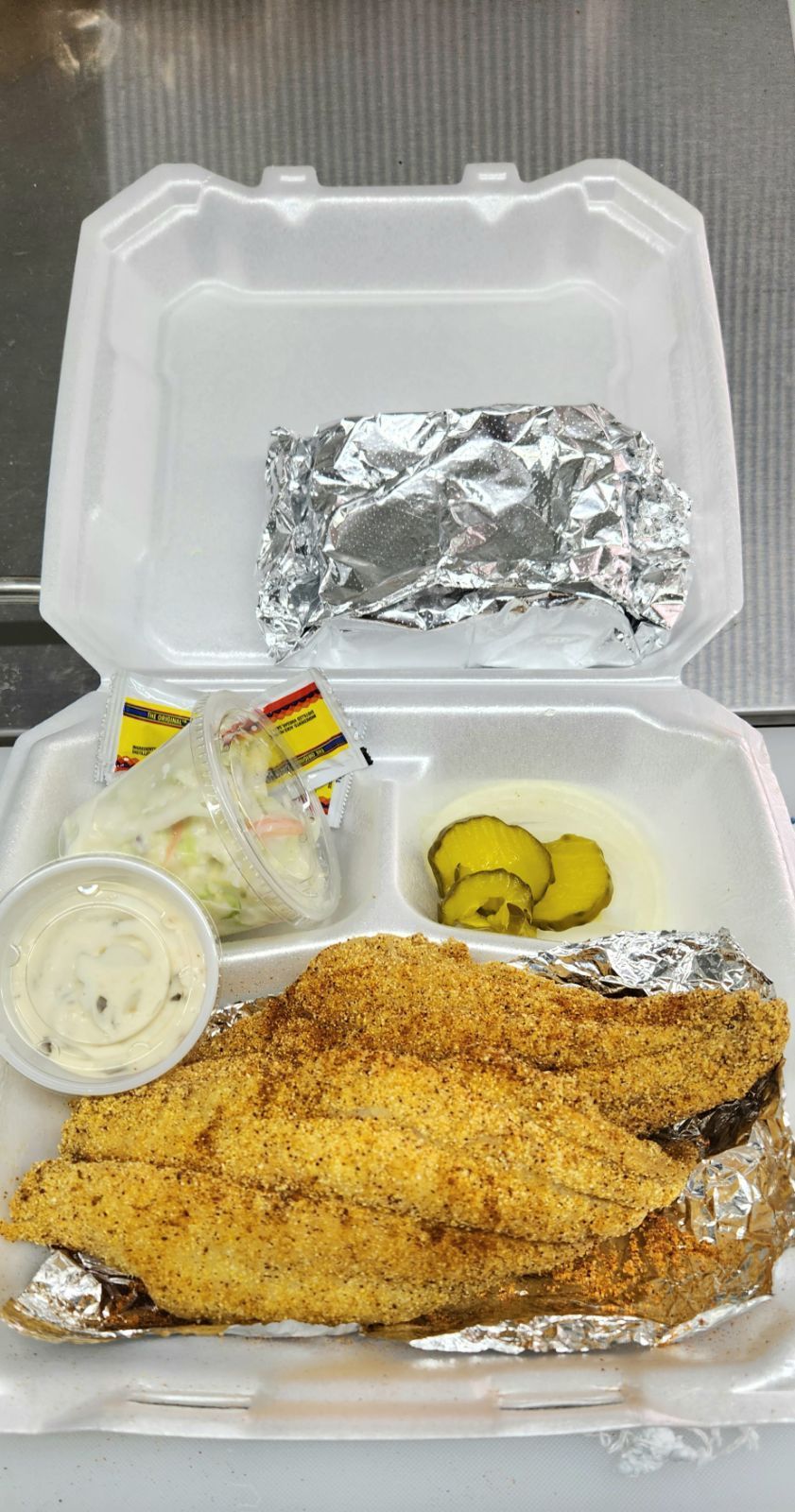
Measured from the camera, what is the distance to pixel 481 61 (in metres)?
1.99

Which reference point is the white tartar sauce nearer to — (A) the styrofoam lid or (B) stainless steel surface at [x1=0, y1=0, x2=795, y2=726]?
(A) the styrofoam lid

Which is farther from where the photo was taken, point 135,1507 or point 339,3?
point 339,3

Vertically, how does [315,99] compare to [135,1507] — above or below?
above

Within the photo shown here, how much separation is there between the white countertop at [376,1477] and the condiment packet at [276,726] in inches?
29.6

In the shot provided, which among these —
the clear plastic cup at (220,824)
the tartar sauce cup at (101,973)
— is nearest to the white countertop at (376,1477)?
the tartar sauce cup at (101,973)

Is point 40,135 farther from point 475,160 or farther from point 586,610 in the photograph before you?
point 586,610

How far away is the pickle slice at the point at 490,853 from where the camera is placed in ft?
4.41

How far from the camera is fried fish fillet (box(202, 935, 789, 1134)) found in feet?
3.54

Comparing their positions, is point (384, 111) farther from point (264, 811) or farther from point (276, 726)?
point (264, 811)

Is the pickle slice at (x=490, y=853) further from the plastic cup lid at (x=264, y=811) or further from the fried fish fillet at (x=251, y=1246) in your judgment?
the fried fish fillet at (x=251, y=1246)

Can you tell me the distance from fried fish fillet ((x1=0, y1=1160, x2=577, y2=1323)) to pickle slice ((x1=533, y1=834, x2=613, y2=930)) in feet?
1.54

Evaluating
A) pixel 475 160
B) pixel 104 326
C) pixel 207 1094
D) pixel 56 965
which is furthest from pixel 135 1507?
pixel 475 160

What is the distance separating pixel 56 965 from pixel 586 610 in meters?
0.81

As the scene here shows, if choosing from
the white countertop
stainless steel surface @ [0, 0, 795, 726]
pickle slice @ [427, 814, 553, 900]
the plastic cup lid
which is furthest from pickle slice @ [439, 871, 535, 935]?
stainless steel surface @ [0, 0, 795, 726]
